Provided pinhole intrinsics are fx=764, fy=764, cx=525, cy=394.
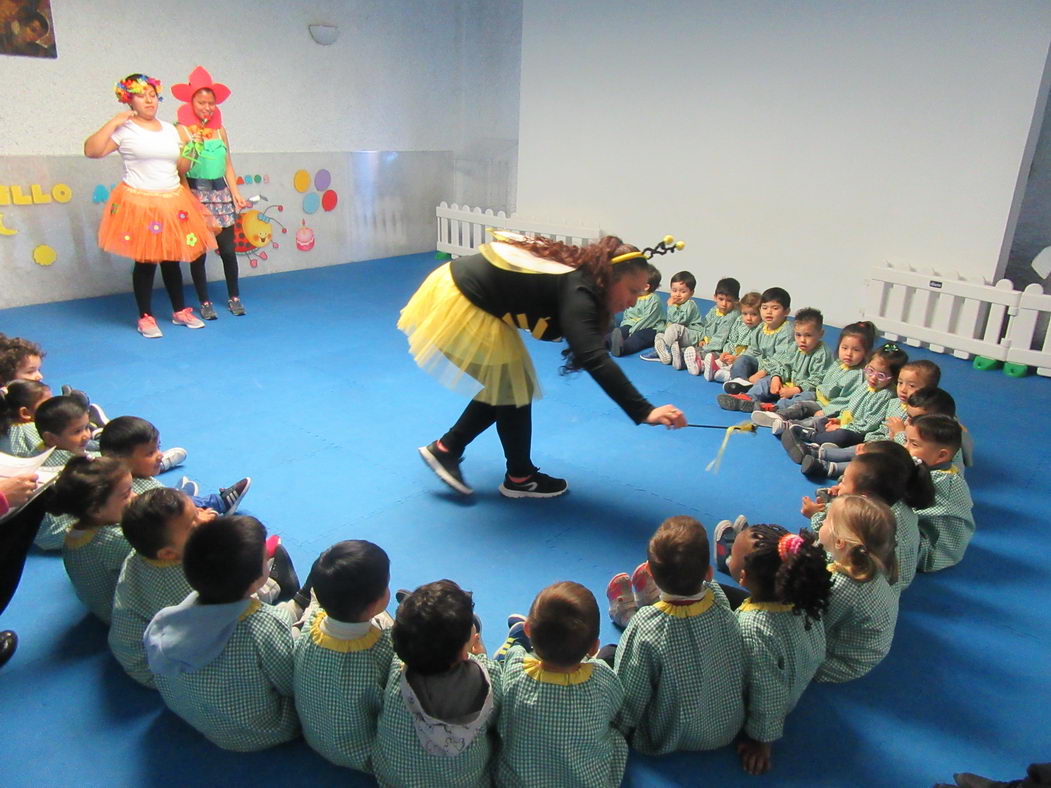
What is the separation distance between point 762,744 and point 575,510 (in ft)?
4.34

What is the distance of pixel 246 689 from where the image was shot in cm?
186

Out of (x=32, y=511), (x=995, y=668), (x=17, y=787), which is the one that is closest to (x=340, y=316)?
(x=32, y=511)

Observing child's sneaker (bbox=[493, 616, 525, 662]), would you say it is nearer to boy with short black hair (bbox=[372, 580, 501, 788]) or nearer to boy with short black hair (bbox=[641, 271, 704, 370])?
boy with short black hair (bbox=[372, 580, 501, 788])

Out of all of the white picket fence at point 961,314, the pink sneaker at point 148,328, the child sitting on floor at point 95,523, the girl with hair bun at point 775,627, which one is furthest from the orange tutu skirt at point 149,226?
the white picket fence at point 961,314

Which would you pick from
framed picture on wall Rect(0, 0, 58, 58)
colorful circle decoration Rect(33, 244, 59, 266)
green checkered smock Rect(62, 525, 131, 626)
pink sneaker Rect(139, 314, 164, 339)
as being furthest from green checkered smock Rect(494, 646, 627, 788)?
framed picture on wall Rect(0, 0, 58, 58)

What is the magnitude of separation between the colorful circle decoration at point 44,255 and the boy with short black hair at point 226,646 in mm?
4712

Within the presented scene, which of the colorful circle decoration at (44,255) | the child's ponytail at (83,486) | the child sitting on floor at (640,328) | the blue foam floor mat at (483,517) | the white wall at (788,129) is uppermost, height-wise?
the white wall at (788,129)

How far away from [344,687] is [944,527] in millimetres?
2163

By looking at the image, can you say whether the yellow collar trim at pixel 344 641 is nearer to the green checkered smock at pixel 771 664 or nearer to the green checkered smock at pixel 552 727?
the green checkered smock at pixel 552 727

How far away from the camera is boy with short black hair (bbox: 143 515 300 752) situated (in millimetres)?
1812

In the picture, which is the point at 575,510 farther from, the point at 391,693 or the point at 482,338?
the point at 391,693

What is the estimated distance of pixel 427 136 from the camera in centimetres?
798

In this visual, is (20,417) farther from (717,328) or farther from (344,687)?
(717,328)

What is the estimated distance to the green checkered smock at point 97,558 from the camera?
7.40ft
